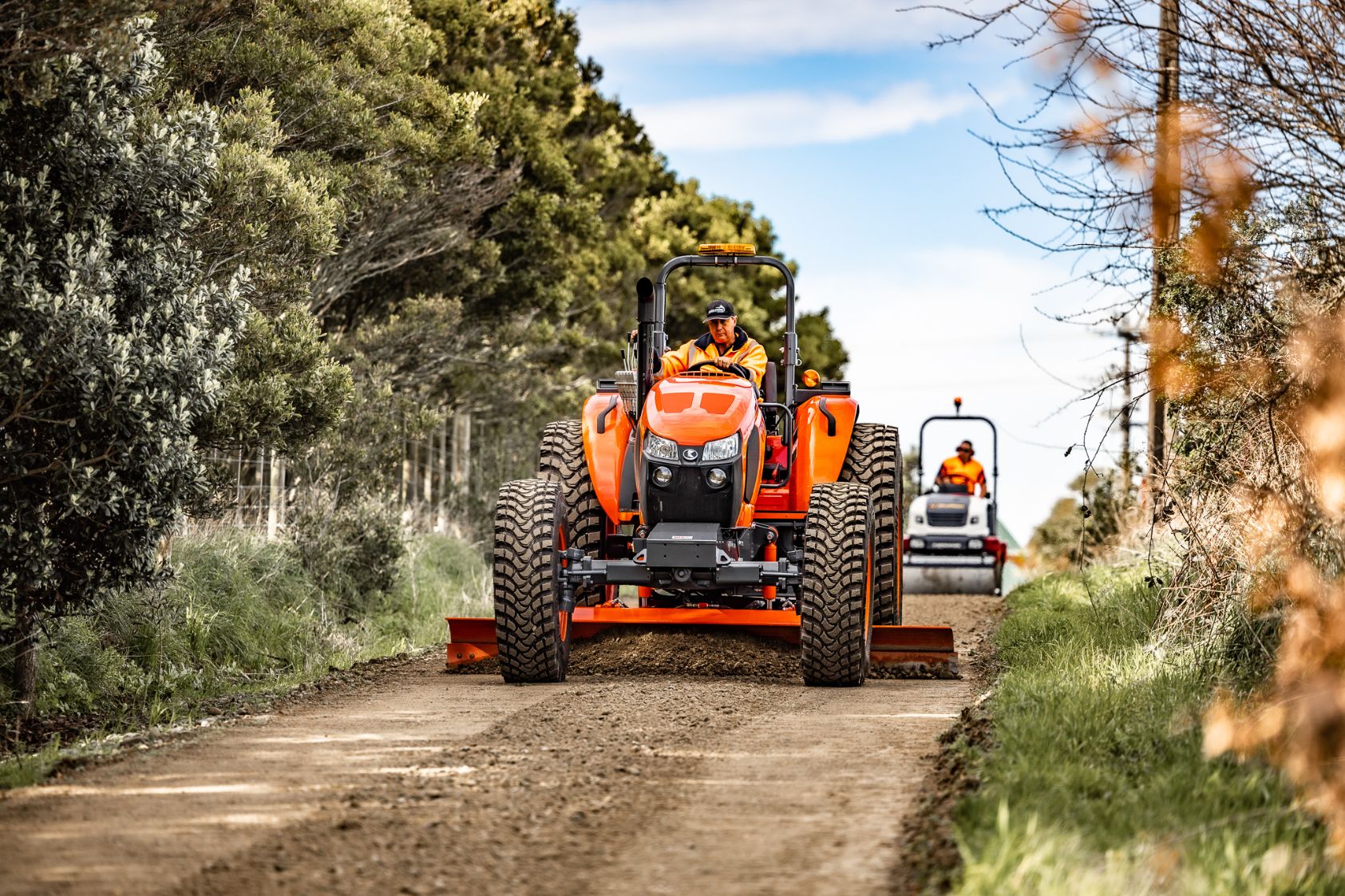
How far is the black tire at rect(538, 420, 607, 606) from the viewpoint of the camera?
12133 mm

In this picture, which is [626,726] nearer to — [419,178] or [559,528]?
[559,528]

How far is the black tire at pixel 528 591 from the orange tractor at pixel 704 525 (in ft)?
0.03

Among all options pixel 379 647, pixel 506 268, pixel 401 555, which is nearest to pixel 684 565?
pixel 379 647

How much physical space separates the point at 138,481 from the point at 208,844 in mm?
4500

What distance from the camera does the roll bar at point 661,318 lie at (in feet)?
38.7

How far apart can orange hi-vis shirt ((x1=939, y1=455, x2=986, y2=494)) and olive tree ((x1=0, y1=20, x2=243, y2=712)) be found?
17.0 meters

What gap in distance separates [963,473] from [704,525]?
15480 mm

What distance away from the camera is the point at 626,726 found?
346 inches

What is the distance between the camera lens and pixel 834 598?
35.4 feet

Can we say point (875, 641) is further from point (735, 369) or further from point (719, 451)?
point (735, 369)

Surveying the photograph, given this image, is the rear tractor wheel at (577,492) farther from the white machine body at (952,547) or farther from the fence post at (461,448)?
the fence post at (461,448)

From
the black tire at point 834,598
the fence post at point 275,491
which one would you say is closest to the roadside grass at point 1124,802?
the black tire at point 834,598

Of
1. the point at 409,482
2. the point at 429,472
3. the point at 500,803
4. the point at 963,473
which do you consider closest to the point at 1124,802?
the point at 500,803

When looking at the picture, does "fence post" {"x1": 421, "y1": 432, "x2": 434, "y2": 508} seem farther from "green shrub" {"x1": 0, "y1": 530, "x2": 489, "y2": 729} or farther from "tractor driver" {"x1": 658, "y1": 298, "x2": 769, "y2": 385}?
"tractor driver" {"x1": 658, "y1": 298, "x2": 769, "y2": 385}
